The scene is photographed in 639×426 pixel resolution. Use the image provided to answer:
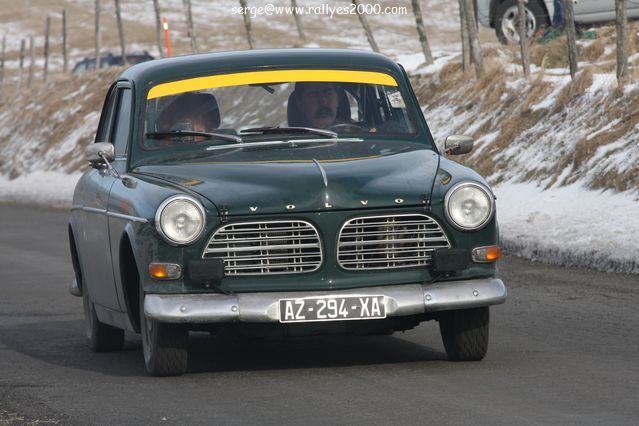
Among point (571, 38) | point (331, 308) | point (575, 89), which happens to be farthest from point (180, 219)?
point (571, 38)

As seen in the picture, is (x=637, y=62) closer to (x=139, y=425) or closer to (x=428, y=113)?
(x=428, y=113)

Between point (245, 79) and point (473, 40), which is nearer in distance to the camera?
point (245, 79)

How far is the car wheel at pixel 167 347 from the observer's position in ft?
25.4

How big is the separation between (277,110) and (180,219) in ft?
5.21

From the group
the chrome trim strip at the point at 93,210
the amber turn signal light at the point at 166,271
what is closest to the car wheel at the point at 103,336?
the chrome trim strip at the point at 93,210

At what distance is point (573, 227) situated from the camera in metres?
14.0

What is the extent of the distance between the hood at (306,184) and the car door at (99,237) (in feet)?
2.56

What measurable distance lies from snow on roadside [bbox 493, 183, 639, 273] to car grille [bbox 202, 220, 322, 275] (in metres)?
5.59

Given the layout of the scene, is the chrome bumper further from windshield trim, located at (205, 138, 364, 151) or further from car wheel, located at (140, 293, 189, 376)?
windshield trim, located at (205, 138, 364, 151)

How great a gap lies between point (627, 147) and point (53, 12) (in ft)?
301

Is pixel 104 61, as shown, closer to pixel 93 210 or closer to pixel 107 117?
pixel 107 117

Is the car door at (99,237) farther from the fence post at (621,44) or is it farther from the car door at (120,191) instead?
the fence post at (621,44)

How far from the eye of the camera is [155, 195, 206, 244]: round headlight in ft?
24.6

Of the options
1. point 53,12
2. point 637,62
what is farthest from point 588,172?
point 53,12
